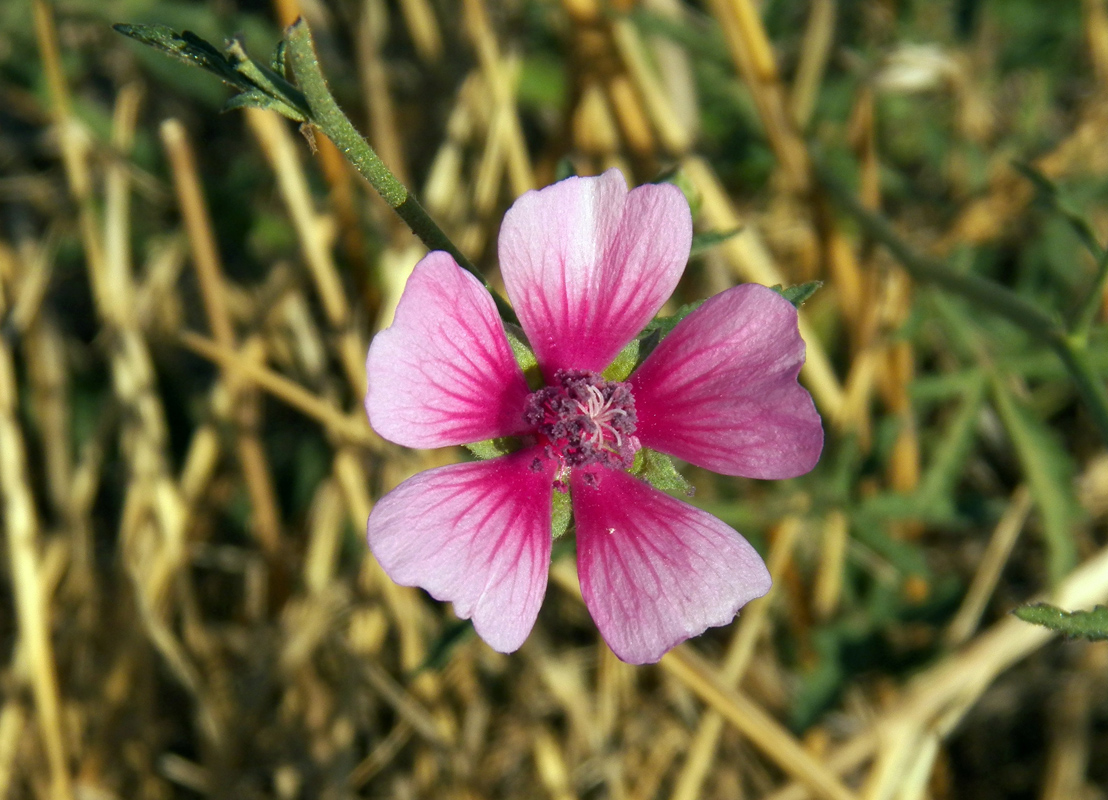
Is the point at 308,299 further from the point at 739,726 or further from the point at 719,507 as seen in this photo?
the point at 739,726

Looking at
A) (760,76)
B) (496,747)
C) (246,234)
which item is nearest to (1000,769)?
(496,747)

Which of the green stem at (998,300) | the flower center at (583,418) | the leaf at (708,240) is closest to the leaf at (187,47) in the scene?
the flower center at (583,418)

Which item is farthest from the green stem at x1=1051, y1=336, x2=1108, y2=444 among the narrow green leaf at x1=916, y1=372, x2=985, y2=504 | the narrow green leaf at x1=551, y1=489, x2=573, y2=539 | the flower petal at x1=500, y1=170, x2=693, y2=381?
the narrow green leaf at x1=551, y1=489, x2=573, y2=539

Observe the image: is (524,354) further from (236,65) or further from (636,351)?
(236,65)

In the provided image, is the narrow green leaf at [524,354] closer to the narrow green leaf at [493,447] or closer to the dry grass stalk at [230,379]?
the narrow green leaf at [493,447]

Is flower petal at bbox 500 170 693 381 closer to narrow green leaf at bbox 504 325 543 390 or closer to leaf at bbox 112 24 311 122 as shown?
narrow green leaf at bbox 504 325 543 390
